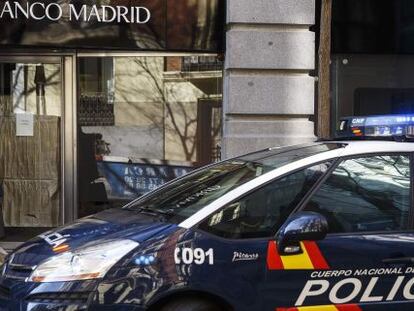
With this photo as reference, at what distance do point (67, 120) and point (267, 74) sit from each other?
2.87 meters

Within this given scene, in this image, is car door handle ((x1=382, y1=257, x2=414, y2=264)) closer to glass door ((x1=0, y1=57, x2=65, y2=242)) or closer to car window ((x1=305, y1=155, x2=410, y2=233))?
car window ((x1=305, y1=155, x2=410, y2=233))

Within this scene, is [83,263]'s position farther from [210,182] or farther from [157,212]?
[210,182]

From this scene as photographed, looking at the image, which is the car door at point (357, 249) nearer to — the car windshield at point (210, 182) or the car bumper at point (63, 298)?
the car windshield at point (210, 182)

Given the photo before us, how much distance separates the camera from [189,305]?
150 inches

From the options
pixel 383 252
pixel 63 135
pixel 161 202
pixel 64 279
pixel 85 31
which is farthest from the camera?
pixel 63 135

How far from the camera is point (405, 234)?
13.8ft

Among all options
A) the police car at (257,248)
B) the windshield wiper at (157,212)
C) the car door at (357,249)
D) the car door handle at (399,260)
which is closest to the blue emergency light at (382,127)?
the police car at (257,248)

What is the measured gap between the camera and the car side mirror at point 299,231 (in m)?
3.87

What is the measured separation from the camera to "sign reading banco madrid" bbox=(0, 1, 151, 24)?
27.6 feet

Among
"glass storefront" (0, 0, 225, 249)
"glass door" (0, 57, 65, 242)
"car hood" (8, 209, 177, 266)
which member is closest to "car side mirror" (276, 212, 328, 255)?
"car hood" (8, 209, 177, 266)

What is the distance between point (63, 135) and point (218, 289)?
5.82 m

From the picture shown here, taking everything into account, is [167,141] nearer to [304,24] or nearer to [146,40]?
[146,40]

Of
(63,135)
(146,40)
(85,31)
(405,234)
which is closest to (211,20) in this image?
(146,40)

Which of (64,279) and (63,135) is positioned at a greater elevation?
(63,135)
